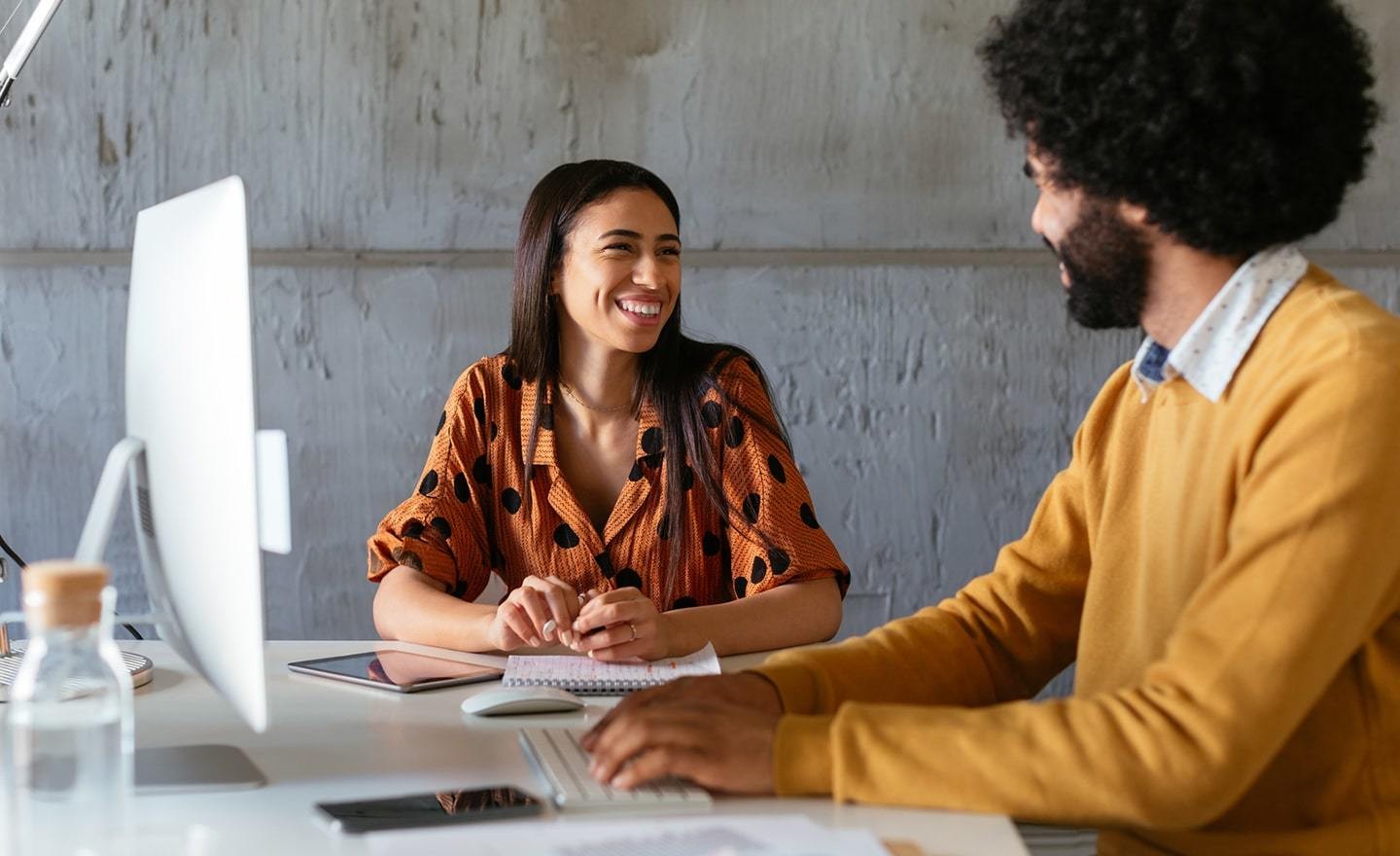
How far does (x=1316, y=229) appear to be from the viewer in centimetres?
130

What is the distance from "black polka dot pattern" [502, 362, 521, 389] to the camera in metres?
2.31

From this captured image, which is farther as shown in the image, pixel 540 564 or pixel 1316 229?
pixel 540 564

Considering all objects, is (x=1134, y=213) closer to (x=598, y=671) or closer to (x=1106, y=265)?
(x=1106, y=265)

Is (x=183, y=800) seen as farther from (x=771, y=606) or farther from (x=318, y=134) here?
(x=318, y=134)

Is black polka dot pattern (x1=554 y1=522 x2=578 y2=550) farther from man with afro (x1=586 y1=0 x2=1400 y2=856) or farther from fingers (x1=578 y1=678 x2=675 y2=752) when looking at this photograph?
fingers (x1=578 y1=678 x2=675 y2=752)

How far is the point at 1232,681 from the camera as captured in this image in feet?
3.40

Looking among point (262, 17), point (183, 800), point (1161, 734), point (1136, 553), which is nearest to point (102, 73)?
point (262, 17)

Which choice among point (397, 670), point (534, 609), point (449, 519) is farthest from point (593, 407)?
point (397, 670)

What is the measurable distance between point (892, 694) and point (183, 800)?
66 centimetres

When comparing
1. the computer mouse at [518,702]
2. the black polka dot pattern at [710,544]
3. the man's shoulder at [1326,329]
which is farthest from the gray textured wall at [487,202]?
the man's shoulder at [1326,329]

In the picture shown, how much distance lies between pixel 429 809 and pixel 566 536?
1.11 metres

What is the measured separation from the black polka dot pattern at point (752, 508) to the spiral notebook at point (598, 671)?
17.0 inches

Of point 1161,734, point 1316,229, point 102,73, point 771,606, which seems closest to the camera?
point 1161,734

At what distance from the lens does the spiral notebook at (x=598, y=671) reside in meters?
1.53
